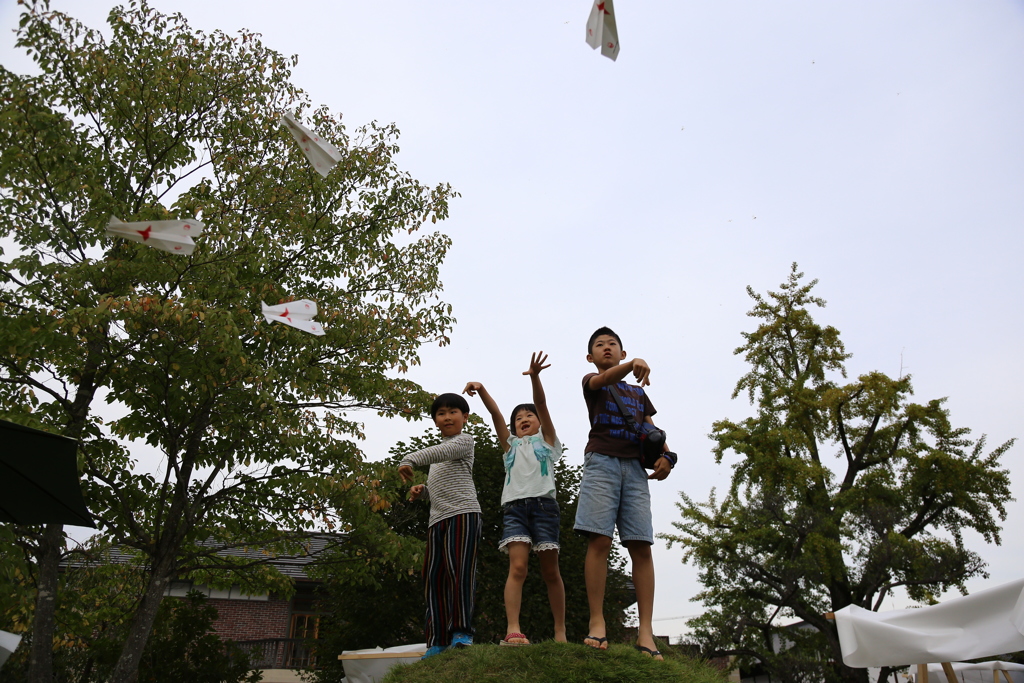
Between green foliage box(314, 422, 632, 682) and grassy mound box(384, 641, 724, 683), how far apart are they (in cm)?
677

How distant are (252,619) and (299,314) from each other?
17585 mm

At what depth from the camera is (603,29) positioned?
5.39 m

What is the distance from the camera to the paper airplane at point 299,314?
28.3ft

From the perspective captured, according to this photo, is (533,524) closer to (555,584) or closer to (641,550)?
(555,584)

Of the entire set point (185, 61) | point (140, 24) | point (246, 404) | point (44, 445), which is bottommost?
point (44, 445)

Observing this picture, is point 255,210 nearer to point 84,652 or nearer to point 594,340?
point 594,340

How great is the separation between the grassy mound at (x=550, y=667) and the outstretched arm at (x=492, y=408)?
152cm

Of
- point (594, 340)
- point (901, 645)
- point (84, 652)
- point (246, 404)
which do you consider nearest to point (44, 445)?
point (594, 340)

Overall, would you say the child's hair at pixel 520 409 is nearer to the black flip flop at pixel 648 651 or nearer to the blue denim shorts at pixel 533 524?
the blue denim shorts at pixel 533 524

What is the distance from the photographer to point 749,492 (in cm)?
2214

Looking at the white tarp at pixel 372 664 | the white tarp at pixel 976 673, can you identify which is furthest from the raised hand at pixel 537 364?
the white tarp at pixel 976 673

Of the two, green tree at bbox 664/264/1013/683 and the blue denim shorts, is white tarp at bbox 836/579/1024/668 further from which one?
green tree at bbox 664/264/1013/683

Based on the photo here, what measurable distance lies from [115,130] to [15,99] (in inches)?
45.1

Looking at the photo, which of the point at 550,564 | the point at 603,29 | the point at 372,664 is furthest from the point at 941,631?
the point at 603,29
